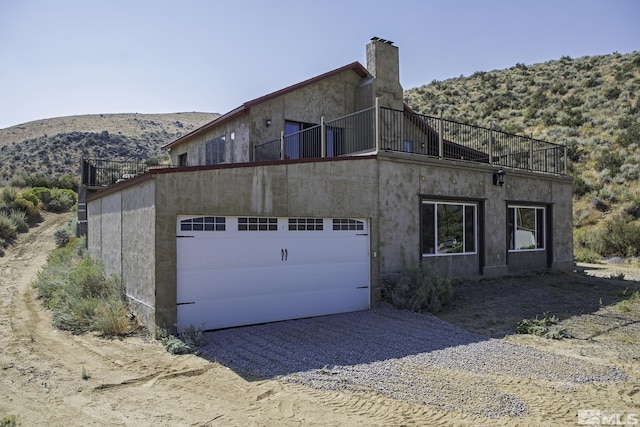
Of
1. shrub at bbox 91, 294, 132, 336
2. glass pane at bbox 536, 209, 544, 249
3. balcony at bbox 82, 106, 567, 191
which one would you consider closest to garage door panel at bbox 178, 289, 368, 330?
shrub at bbox 91, 294, 132, 336

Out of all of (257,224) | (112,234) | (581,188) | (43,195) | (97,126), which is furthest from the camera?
(97,126)

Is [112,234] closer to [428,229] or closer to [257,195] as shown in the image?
[257,195]

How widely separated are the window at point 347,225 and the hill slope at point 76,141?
35488mm

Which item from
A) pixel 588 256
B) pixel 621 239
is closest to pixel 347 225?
pixel 588 256

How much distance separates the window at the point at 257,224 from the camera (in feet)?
32.1

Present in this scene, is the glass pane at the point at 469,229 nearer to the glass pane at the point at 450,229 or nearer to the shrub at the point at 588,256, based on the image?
the glass pane at the point at 450,229

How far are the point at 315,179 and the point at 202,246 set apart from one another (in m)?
3.07

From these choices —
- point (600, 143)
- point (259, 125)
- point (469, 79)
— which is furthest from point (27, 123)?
point (600, 143)

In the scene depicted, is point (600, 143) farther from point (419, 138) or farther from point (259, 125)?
point (259, 125)

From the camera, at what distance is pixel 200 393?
6227 millimetres

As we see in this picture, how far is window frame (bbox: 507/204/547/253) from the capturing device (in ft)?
53.3

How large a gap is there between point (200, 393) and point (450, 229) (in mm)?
9832

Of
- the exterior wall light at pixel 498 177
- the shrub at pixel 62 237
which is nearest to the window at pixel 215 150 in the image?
the shrub at pixel 62 237

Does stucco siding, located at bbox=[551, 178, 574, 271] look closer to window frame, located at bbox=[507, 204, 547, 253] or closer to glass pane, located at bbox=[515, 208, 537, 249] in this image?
window frame, located at bbox=[507, 204, 547, 253]
